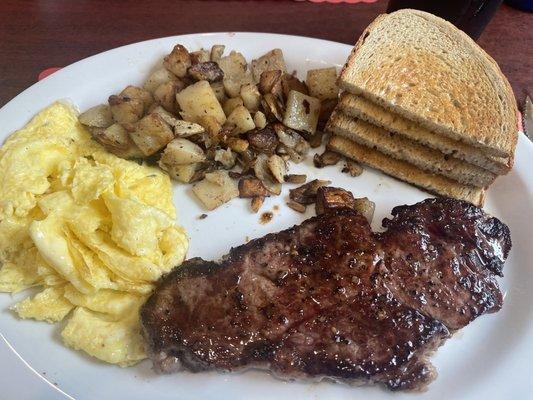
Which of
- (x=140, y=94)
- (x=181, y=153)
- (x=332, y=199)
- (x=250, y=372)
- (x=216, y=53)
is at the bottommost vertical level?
(x=250, y=372)

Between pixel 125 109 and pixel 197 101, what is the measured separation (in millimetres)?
376

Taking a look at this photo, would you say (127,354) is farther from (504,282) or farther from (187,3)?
(187,3)

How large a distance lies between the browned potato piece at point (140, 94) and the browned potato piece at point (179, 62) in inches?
7.6

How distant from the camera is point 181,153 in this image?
2471 millimetres

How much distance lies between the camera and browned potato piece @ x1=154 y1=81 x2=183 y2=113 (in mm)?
2611

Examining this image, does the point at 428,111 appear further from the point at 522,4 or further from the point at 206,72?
the point at 522,4

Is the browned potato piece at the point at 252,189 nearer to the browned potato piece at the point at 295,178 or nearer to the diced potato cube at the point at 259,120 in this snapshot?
the browned potato piece at the point at 295,178

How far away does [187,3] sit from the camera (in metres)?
3.82

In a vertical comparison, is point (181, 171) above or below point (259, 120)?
below

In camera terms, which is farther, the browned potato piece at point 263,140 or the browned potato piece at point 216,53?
the browned potato piece at point 216,53

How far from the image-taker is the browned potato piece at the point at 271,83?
2.69 meters

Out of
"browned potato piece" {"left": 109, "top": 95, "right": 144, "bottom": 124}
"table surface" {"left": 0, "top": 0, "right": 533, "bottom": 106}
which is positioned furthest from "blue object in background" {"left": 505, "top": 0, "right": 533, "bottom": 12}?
"browned potato piece" {"left": 109, "top": 95, "right": 144, "bottom": 124}

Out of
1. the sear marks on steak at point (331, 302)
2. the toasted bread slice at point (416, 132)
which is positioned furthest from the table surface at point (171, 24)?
the sear marks on steak at point (331, 302)

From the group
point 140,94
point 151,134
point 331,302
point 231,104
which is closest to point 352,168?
point 231,104
